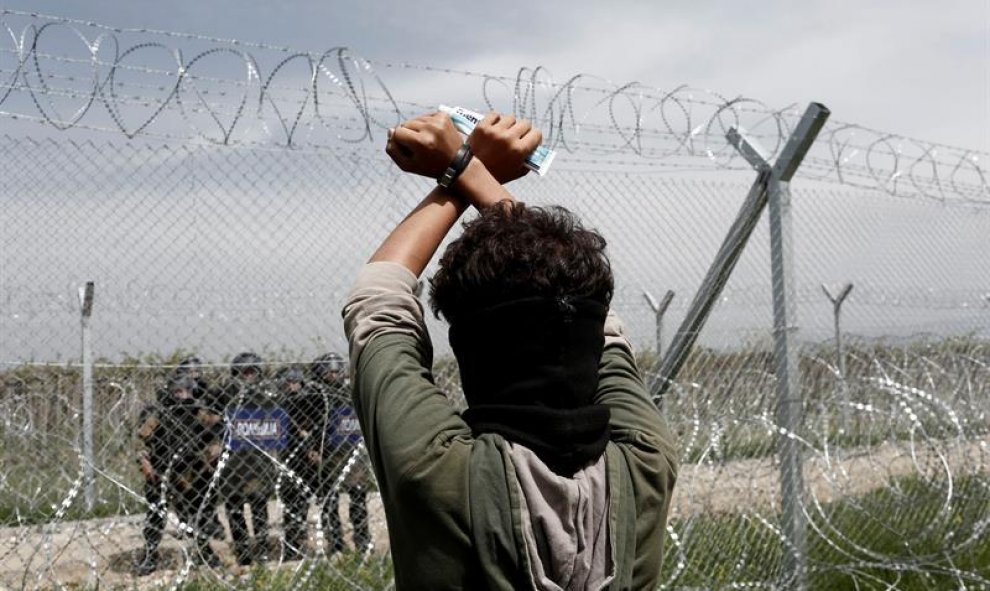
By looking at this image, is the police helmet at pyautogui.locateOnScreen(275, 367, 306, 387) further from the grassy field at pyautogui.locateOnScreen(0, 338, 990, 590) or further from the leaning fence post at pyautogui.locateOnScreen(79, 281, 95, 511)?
the leaning fence post at pyautogui.locateOnScreen(79, 281, 95, 511)

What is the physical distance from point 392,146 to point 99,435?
6.55m

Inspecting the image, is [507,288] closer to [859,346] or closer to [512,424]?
[512,424]

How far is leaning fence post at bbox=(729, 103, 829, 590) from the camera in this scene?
5.53 meters

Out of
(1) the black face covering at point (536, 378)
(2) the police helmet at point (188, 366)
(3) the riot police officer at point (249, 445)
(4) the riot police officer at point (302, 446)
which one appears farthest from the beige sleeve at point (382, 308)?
(4) the riot police officer at point (302, 446)

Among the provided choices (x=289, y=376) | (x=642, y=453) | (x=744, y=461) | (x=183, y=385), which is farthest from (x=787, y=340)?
(x=642, y=453)

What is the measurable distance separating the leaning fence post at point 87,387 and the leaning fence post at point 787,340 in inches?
118

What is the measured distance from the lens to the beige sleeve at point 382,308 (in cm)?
175

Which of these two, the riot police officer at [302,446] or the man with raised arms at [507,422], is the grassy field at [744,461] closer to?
the riot police officer at [302,446]

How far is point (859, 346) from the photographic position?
317 inches

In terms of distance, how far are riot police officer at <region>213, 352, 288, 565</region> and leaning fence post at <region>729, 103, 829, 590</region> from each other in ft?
7.91

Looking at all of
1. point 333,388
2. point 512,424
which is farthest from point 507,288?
point 333,388

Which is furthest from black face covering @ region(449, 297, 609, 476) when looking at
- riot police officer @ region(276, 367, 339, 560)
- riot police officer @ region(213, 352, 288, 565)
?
riot police officer @ region(276, 367, 339, 560)

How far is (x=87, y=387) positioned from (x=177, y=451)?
0.92 m

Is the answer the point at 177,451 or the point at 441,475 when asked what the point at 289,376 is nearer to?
the point at 177,451
